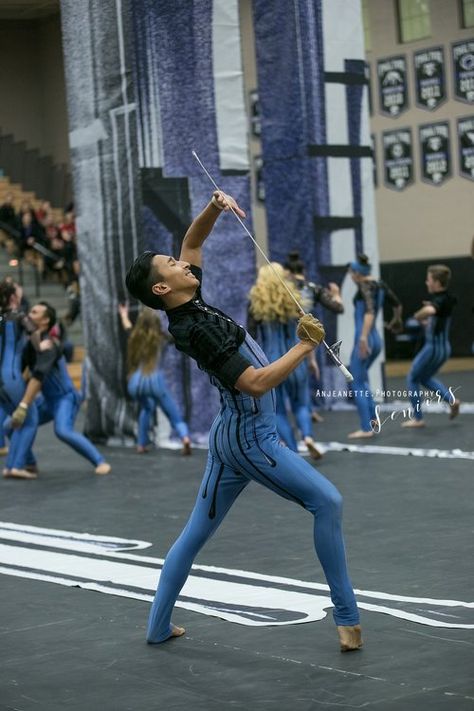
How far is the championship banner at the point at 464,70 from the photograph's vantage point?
26.8 metres

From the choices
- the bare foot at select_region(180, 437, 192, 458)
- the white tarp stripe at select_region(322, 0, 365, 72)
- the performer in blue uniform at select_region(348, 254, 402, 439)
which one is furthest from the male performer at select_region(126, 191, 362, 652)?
the white tarp stripe at select_region(322, 0, 365, 72)

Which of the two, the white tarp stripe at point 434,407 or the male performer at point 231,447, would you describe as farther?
the white tarp stripe at point 434,407

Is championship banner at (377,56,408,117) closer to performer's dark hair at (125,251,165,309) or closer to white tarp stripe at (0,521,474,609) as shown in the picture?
white tarp stripe at (0,521,474,609)

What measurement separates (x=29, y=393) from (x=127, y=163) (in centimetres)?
354

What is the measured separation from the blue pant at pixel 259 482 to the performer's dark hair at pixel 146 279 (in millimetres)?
557

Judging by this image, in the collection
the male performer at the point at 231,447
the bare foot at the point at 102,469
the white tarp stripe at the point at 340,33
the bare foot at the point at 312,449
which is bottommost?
the bare foot at the point at 102,469

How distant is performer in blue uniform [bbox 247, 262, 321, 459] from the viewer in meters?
12.2

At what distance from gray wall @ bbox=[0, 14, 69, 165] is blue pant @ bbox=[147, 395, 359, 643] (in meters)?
31.7

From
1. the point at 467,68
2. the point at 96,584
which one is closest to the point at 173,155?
the point at 96,584

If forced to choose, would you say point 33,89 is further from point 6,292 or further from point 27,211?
point 6,292

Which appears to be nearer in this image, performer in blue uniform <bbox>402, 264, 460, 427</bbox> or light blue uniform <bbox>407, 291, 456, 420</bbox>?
performer in blue uniform <bbox>402, 264, 460, 427</bbox>

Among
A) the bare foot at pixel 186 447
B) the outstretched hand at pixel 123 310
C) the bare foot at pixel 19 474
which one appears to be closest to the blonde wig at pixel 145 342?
the outstretched hand at pixel 123 310

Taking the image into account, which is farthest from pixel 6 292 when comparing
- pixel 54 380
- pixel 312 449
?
pixel 312 449

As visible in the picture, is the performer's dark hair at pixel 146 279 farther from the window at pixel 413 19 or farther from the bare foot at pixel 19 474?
the window at pixel 413 19
